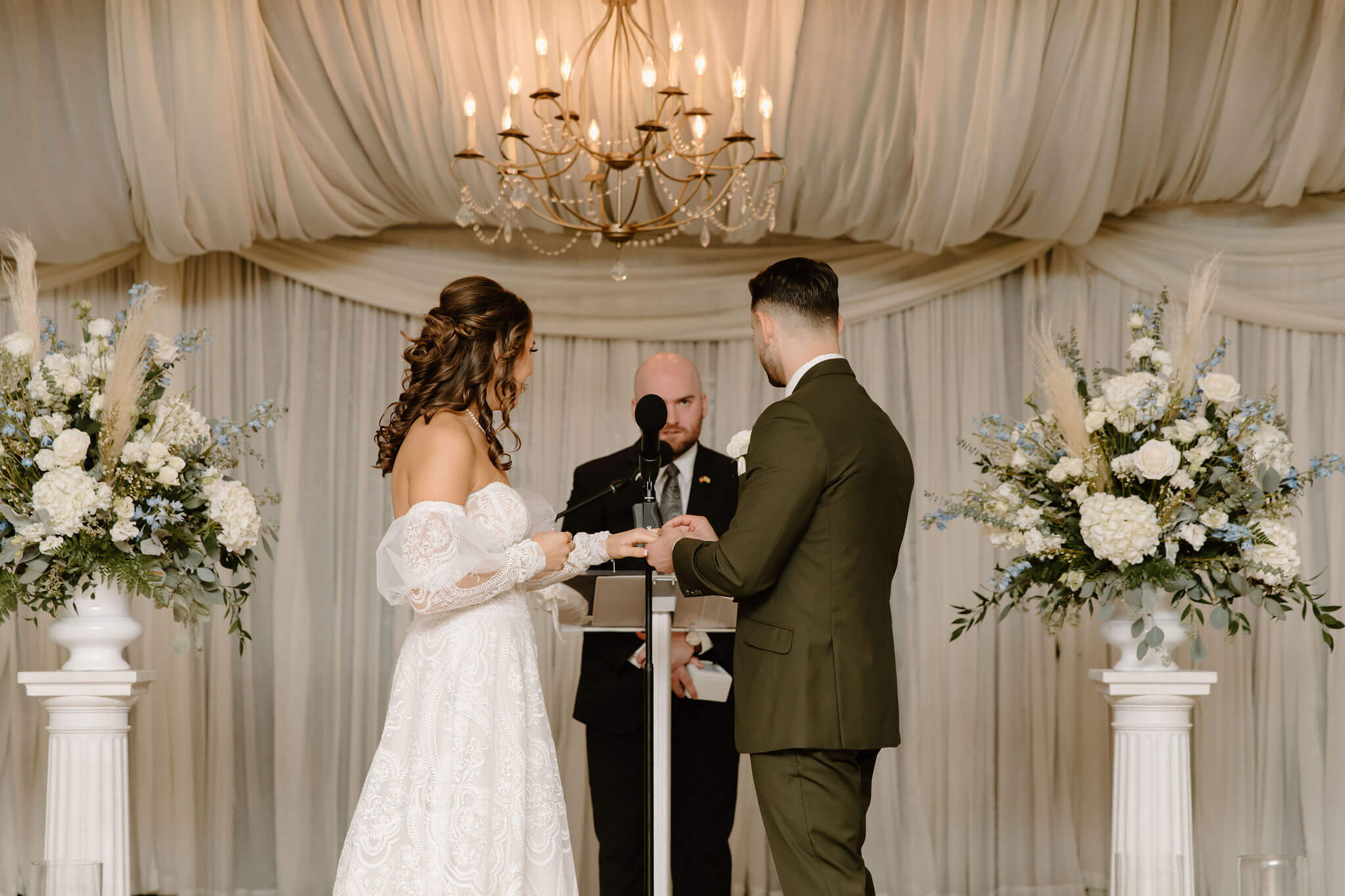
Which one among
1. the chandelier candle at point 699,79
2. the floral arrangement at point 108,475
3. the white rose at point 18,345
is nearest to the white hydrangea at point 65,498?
the floral arrangement at point 108,475

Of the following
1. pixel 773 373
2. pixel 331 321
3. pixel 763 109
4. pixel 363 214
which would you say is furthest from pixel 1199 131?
pixel 331 321

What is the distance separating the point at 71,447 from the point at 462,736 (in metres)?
1.52

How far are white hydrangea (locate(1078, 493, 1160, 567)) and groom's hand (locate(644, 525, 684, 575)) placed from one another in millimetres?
1299

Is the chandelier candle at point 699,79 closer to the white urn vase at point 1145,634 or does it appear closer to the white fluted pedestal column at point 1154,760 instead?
the white urn vase at point 1145,634

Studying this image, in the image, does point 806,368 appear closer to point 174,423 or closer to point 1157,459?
point 1157,459

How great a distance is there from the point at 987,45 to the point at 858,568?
2491 millimetres

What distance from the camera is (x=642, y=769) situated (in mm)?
4520

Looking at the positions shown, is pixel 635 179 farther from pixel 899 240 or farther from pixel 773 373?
pixel 773 373

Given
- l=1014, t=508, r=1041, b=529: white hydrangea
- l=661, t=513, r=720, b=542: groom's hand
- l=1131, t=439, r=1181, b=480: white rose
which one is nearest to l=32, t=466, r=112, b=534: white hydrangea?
l=661, t=513, r=720, b=542: groom's hand

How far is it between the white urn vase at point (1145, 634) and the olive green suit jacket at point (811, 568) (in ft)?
3.95

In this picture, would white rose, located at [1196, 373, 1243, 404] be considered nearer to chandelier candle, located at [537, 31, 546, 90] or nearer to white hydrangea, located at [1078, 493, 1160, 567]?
white hydrangea, located at [1078, 493, 1160, 567]

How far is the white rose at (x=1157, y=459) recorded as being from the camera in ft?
12.0

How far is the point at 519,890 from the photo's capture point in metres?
2.91

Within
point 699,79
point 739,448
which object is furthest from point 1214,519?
point 699,79
